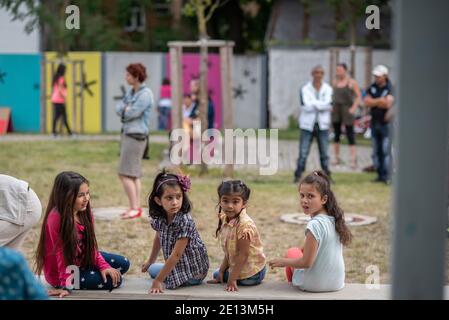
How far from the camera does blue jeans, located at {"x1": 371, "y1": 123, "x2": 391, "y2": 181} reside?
13.8 m

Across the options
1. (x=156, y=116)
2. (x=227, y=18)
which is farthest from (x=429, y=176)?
(x=227, y=18)

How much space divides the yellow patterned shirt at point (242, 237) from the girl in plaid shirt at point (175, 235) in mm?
208

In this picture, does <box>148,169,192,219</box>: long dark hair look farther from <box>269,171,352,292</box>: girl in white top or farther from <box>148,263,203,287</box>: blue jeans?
<box>269,171,352,292</box>: girl in white top

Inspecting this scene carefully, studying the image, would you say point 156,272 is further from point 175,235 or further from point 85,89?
point 85,89

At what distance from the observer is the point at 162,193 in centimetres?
617

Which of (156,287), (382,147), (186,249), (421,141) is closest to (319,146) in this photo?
(382,147)

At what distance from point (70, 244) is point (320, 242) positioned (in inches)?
66.5

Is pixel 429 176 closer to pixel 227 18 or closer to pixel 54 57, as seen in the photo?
pixel 54 57

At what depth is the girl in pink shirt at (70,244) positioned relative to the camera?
6031mm

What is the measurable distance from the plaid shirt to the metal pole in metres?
3.52

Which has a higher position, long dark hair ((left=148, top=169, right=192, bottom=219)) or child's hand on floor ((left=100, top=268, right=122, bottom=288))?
long dark hair ((left=148, top=169, right=192, bottom=219))

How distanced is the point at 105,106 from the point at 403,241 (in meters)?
23.2

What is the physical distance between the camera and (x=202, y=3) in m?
15.4

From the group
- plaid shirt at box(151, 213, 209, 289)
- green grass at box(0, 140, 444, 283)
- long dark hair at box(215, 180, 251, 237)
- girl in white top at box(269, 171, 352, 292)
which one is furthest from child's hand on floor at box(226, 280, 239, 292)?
green grass at box(0, 140, 444, 283)
